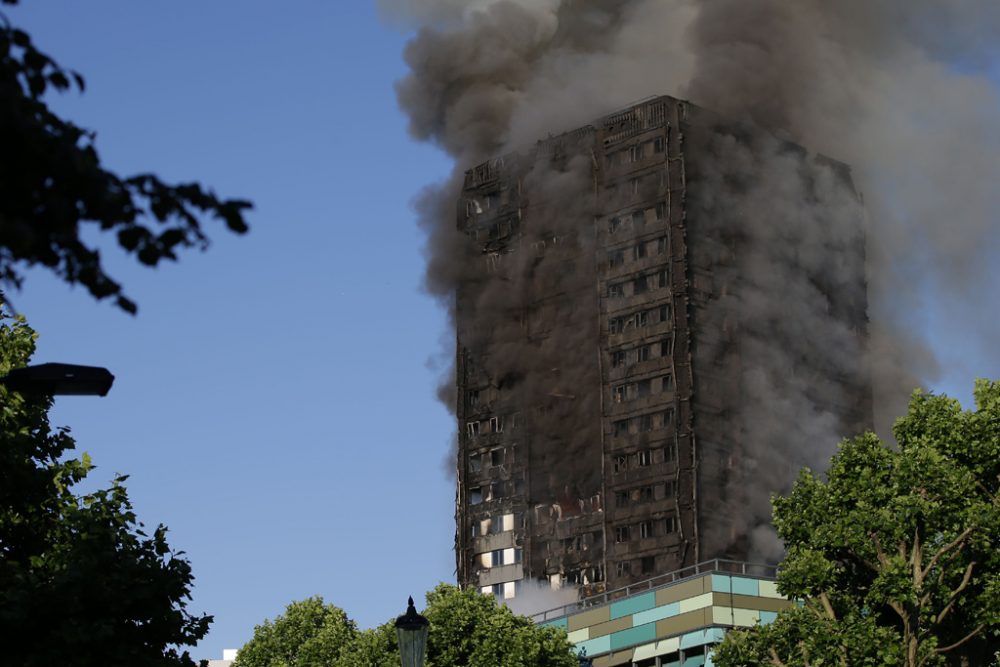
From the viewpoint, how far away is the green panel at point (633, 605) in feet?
317

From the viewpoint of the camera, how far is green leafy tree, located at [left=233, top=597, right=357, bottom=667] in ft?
341

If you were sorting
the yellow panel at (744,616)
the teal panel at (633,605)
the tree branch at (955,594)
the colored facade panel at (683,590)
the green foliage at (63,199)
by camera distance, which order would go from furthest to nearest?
the teal panel at (633,605) → the colored facade panel at (683,590) → the yellow panel at (744,616) → the tree branch at (955,594) → the green foliage at (63,199)

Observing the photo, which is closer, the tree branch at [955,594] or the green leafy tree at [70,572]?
the green leafy tree at [70,572]

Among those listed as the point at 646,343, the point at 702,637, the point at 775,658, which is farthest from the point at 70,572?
the point at 646,343

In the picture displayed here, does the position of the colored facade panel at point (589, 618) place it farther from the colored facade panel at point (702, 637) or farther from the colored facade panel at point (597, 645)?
the colored facade panel at point (702, 637)

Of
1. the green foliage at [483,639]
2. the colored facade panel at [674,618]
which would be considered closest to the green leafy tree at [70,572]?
the green foliage at [483,639]

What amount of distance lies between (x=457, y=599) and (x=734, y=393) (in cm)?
7935

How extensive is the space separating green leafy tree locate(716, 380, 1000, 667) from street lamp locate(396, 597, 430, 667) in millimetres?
27080

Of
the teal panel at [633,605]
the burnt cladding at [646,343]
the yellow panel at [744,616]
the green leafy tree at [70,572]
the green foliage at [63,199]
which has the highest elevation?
the burnt cladding at [646,343]

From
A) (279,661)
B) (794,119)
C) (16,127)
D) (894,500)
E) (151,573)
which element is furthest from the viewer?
(794,119)

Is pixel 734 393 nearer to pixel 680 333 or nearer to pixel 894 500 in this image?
pixel 680 333

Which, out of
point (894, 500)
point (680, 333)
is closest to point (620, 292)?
point (680, 333)

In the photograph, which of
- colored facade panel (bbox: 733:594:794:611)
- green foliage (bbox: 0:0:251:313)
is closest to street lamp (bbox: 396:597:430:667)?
green foliage (bbox: 0:0:251:313)

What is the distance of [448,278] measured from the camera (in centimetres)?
17812
